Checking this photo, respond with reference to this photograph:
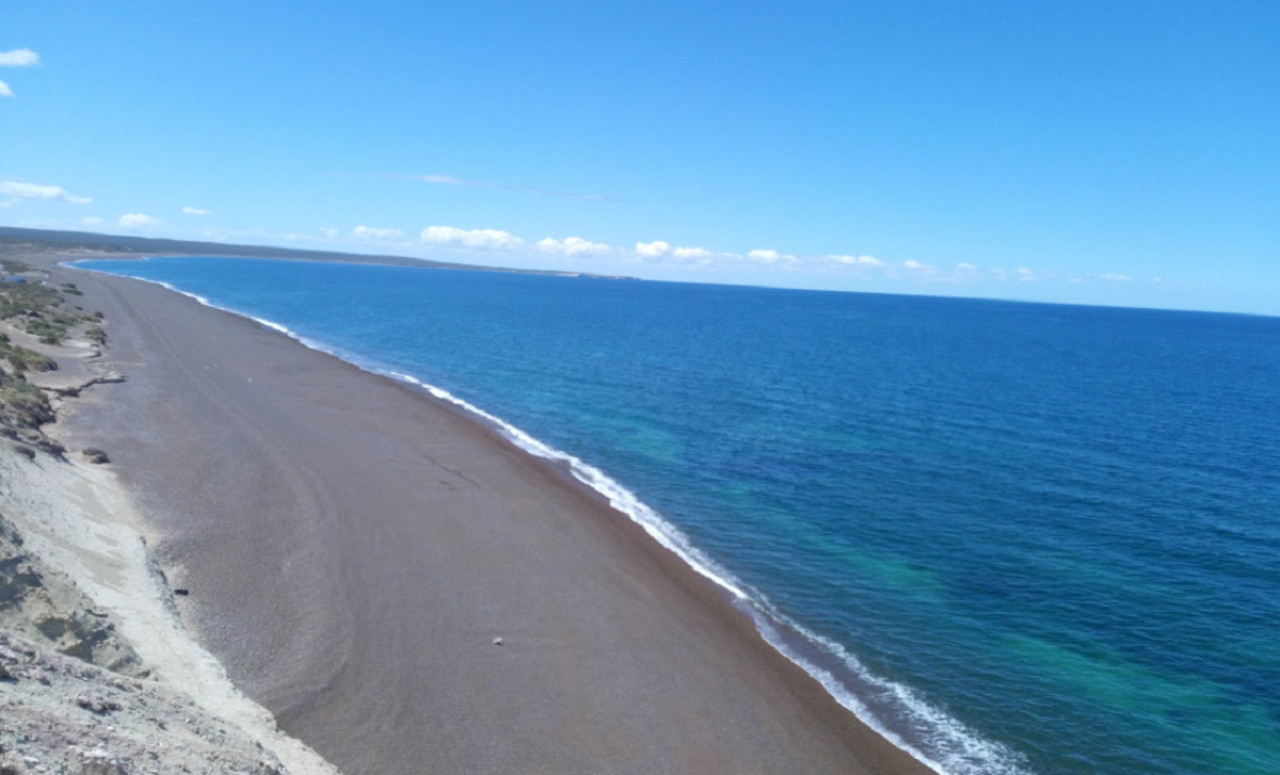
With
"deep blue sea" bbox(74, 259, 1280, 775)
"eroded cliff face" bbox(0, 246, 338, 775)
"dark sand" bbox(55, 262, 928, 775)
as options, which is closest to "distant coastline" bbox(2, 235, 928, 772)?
"dark sand" bbox(55, 262, 928, 775)

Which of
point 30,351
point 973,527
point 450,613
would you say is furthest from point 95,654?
point 30,351

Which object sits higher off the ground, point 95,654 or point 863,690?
point 95,654

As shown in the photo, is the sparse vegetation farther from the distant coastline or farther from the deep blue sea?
the deep blue sea

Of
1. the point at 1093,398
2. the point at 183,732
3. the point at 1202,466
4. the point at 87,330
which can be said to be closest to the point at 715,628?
the point at 183,732

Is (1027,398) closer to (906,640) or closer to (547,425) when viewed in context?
(547,425)

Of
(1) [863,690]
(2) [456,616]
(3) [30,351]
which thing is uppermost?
(3) [30,351]

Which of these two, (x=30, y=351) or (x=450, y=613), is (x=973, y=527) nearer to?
(x=450, y=613)

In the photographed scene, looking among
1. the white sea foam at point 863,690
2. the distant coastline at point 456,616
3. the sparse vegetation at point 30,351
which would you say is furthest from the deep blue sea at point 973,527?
the sparse vegetation at point 30,351

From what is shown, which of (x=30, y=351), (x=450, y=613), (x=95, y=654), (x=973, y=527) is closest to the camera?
(x=95, y=654)
